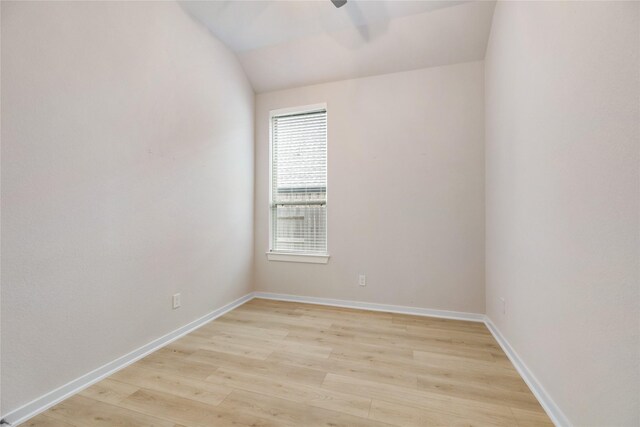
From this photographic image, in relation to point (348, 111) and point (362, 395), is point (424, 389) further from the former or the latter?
point (348, 111)

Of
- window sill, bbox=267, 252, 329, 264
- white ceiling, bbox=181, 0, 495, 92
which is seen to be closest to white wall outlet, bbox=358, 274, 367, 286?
window sill, bbox=267, 252, 329, 264

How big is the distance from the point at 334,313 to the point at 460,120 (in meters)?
2.42

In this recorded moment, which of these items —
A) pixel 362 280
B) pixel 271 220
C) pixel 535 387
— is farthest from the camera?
pixel 271 220

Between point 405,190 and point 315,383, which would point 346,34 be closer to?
point 405,190

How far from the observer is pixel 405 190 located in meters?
2.85

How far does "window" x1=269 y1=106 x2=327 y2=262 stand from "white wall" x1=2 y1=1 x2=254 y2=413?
857 millimetres

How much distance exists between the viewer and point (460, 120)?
269cm

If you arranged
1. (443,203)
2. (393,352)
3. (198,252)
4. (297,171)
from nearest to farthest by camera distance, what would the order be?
(393,352) < (198,252) < (443,203) < (297,171)

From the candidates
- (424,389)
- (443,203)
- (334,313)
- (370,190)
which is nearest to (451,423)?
(424,389)

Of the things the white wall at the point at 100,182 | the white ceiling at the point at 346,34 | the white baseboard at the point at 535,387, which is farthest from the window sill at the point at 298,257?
the white ceiling at the point at 346,34

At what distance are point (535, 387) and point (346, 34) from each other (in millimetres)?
3235

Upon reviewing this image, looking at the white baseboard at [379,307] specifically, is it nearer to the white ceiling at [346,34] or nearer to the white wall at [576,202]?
the white wall at [576,202]

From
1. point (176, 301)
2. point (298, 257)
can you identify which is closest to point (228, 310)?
point (176, 301)

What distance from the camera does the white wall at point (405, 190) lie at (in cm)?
267
